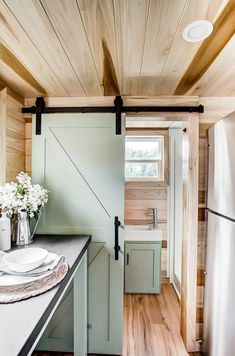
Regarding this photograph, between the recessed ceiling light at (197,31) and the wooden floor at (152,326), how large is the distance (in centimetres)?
224

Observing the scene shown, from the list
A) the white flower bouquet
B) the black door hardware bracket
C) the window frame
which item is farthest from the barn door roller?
the window frame

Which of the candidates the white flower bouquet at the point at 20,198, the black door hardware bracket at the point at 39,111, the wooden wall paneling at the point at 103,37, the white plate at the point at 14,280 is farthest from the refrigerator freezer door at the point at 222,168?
the black door hardware bracket at the point at 39,111

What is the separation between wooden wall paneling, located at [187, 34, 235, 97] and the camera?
48.8 inches

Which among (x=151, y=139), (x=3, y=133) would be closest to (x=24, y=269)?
(x=3, y=133)

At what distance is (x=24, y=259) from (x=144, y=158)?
7.54 ft

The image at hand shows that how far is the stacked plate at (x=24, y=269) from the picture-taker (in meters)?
1.01

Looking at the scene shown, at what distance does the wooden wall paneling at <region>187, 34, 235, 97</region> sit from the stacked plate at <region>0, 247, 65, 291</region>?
4.66ft

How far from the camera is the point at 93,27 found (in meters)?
1.03

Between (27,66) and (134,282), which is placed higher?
(27,66)

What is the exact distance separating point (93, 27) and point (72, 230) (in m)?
1.41

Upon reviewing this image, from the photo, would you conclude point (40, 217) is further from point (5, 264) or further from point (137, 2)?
point (137, 2)

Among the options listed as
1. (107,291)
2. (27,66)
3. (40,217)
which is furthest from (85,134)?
(107,291)

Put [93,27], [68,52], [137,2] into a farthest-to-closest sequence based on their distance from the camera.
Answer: [68,52] → [93,27] → [137,2]

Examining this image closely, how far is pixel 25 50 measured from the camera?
1221 millimetres
